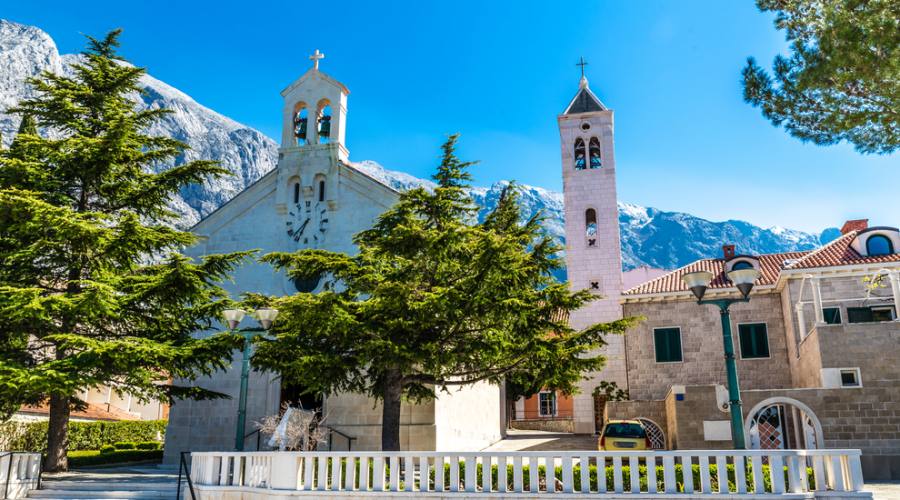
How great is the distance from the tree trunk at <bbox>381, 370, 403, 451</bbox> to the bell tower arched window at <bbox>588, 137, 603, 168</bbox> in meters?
26.2

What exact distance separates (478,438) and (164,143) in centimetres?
1528

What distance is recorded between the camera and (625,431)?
65.4 feet

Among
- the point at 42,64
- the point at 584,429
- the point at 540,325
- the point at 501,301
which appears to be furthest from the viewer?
the point at 42,64

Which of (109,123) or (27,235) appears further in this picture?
(109,123)

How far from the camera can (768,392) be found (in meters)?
20.3

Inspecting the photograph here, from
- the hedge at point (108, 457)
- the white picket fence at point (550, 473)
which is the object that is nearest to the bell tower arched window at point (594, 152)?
the hedge at point (108, 457)

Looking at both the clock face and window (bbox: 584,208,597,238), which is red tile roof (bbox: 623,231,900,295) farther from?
the clock face

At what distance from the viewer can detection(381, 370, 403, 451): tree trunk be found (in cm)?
1634

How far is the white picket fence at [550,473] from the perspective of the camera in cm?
1009

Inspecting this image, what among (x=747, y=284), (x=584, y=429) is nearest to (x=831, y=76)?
(x=747, y=284)

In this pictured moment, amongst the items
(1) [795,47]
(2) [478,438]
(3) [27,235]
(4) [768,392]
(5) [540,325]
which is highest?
(1) [795,47]

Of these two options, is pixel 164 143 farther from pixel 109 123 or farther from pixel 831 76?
pixel 831 76

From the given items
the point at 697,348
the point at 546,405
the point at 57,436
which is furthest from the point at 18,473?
the point at 546,405

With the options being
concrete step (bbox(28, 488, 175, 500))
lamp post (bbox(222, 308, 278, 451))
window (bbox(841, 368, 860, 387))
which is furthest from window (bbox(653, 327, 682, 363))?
concrete step (bbox(28, 488, 175, 500))
